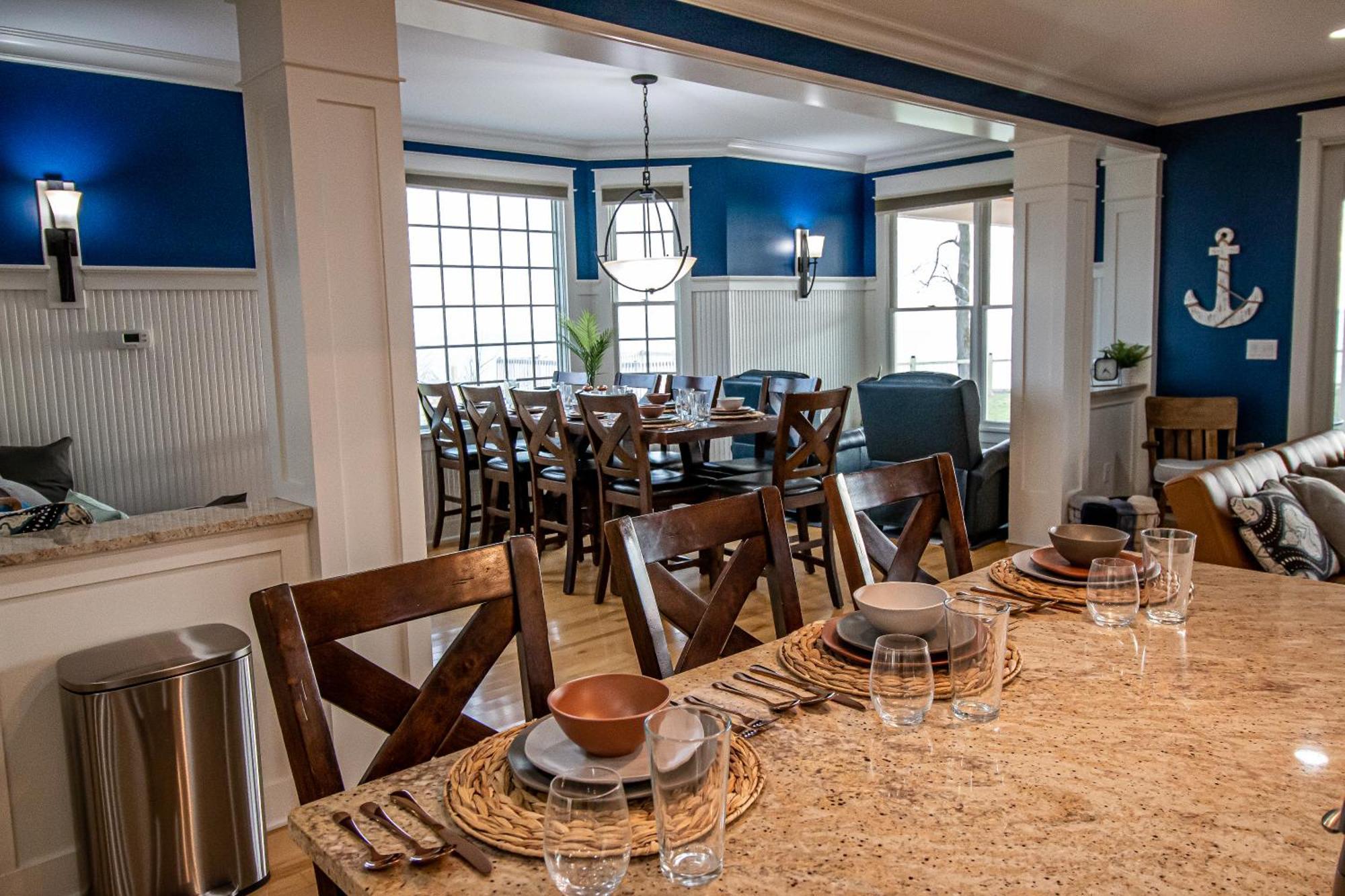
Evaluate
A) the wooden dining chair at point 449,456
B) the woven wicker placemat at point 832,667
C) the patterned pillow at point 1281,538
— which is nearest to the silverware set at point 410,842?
the woven wicker placemat at point 832,667

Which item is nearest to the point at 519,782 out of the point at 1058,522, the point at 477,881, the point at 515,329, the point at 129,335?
the point at 477,881

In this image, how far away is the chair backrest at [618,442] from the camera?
4.27 m

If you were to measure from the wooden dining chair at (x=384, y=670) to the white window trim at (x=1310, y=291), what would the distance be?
18.3 feet

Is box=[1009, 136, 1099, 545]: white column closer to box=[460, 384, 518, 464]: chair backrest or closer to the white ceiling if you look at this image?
the white ceiling

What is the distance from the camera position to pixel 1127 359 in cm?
593

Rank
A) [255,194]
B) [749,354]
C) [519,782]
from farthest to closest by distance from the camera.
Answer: [749,354] → [255,194] → [519,782]

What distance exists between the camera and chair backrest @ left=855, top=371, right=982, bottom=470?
16.8ft

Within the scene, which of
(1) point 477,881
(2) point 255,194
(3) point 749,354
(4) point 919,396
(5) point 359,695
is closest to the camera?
(1) point 477,881

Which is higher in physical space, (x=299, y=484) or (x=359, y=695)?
(x=299, y=484)

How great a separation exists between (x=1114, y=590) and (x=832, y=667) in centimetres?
51

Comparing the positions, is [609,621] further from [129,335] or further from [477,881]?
[477,881]

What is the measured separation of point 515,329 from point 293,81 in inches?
174

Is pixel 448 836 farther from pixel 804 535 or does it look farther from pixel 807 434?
pixel 804 535

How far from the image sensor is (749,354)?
735cm
